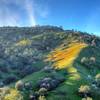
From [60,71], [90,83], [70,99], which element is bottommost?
[70,99]

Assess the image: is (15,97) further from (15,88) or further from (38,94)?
(15,88)

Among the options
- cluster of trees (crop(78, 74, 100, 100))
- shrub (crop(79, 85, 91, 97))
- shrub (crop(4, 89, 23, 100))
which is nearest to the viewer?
shrub (crop(4, 89, 23, 100))

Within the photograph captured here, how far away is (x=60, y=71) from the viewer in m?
196

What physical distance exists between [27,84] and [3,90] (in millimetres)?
13312

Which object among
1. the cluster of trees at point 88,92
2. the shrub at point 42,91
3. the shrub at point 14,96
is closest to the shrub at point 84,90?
the cluster of trees at point 88,92

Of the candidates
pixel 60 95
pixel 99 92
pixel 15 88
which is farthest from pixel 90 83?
pixel 15 88

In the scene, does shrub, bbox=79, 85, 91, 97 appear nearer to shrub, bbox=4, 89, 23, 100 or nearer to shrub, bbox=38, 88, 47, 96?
shrub, bbox=38, 88, 47, 96

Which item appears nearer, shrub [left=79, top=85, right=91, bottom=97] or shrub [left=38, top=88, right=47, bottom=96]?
shrub [left=38, top=88, right=47, bottom=96]

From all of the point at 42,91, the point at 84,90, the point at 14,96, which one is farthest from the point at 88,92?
the point at 14,96

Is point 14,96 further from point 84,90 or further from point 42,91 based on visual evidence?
point 84,90

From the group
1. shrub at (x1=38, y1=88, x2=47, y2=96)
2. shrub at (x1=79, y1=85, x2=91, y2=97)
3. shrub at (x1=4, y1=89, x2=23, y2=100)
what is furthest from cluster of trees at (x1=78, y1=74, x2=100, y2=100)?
shrub at (x1=4, y1=89, x2=23, y2=100)

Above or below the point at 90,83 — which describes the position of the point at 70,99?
below

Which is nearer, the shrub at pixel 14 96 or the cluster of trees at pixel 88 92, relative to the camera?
the shrub at pixel 14 96

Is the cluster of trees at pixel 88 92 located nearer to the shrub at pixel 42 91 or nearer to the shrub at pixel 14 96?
the shrub at pixel 42 91
